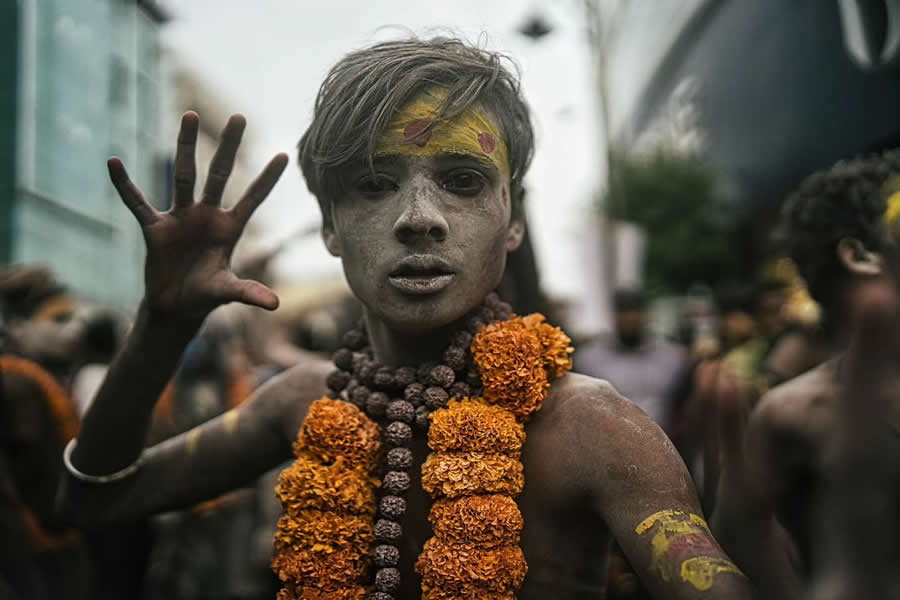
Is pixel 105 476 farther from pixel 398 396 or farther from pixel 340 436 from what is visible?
pixel 398 396

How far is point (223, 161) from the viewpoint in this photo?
2.39 m

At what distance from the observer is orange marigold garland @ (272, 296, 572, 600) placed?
202 centimetres

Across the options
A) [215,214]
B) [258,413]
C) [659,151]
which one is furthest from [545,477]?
[659,151]

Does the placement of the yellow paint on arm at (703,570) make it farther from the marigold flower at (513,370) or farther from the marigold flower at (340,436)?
the marigold flower at (340,436)

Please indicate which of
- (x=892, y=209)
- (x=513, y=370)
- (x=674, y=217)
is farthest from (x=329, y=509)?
(x=674, y=217)

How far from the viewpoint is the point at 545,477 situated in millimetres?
2100

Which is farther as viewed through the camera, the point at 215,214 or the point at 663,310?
the point at 663,310

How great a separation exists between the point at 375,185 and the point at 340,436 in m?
0.65

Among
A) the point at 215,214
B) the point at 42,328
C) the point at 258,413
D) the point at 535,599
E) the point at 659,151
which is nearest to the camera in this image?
the point at 535,599

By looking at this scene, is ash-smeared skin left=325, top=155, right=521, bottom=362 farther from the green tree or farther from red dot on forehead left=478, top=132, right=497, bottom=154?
the green tree

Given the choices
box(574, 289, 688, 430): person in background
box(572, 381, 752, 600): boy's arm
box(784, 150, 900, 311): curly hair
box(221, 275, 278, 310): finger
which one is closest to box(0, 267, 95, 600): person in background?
box(221, 275, 278, 310): finger

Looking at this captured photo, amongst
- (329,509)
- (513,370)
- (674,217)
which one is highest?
(513,370)

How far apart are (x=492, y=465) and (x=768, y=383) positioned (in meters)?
2.16

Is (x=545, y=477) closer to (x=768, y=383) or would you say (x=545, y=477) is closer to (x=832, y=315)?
(x=832, y=315)
